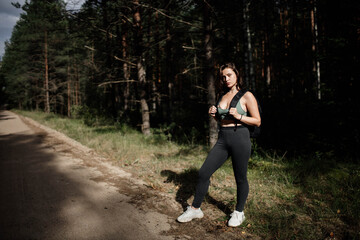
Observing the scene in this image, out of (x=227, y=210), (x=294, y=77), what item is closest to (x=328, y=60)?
(x=227, y=210)

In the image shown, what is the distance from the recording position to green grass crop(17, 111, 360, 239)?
268 centimetres

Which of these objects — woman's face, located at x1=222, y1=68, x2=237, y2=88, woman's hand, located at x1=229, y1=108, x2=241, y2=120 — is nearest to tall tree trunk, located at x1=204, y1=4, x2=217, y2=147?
woman's face, located at x1=222, y1=68, x2=237, y2=88

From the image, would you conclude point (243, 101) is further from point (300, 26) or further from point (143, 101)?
point (300, 26)

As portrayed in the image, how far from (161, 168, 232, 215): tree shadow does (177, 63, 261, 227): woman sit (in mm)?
483

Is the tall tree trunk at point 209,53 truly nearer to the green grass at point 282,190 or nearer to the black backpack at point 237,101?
the green grass at point 282,190

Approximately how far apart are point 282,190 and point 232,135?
1.98 metres

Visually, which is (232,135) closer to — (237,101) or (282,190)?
(237,101)

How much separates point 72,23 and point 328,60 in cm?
886

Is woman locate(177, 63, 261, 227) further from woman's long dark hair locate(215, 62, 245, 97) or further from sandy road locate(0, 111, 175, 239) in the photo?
sandy road locate(0, 111, 175, 239)

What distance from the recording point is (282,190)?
3.73 m

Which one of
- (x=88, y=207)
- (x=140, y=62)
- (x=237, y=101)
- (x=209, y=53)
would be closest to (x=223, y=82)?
(x=237, y=101)

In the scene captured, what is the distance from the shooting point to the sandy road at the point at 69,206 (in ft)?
8.80

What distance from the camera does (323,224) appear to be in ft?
8.84

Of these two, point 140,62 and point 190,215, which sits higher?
point 140,62
